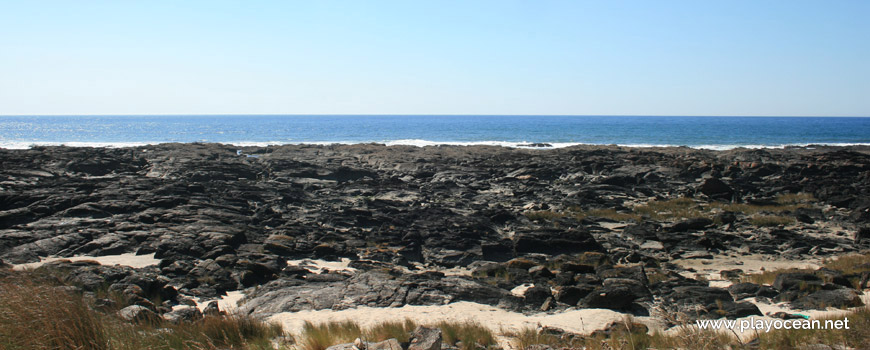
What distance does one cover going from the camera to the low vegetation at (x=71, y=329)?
5.39m

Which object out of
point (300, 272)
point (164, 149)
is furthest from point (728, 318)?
point (164, 149)

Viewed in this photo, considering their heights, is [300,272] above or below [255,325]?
below

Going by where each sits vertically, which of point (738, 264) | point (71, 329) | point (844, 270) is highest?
point (71, 329)

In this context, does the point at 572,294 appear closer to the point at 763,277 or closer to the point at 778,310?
the point at 778,310

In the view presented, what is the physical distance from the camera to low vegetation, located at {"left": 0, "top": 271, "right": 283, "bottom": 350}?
5391mm

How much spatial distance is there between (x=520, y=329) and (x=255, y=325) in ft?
13.2

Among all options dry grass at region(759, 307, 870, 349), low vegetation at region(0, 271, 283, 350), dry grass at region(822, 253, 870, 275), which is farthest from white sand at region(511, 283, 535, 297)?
dry grass at region(822, 253, 870, 275)

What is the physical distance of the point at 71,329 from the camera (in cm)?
551

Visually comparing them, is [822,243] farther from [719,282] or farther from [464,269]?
[464,269]

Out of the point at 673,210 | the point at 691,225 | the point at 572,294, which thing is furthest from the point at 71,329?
the point at 673,210

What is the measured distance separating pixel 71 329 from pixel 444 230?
12693 millimetres

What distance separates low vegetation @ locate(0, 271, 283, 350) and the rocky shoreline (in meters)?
2.83

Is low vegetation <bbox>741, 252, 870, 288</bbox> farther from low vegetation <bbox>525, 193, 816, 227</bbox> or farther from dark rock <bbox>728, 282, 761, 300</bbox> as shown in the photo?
low vegetation <bbox>525, 193, 816, 227</bbox>

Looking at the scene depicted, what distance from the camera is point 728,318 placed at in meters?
9.17
